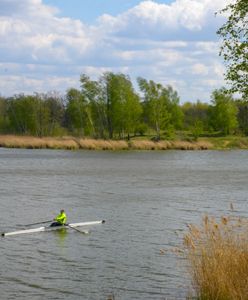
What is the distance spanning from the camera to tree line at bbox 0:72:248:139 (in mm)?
110125

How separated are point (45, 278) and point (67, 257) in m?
2.94

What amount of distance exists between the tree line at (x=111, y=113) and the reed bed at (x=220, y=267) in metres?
94.2

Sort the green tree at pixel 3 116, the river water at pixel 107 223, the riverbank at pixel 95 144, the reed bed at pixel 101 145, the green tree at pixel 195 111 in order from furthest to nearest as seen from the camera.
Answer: the green tree at pixel 195 111 → the green tree at pixel 3 116 → the riverbank at pixel 95 144 → the reed bed at pixel 101 145 → the river water at pixel 107 223

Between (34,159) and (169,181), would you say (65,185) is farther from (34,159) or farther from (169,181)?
(34,159)

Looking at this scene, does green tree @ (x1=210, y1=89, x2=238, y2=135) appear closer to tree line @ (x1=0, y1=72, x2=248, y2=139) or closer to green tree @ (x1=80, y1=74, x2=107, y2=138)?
tree line @ (x1=0, y1=72, x2=248, y2=139)

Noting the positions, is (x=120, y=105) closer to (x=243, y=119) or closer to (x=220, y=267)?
(x=243, y=119)

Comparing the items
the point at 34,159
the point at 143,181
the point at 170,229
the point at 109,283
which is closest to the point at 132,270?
the point at 109,283

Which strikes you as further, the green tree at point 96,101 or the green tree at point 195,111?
the green tree at point 195,111

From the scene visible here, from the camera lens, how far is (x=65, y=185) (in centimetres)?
4466

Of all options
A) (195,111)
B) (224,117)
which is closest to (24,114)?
(224,117)

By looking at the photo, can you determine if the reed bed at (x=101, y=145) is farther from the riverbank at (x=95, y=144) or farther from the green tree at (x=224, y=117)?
the green tree at (x=224, y=117)

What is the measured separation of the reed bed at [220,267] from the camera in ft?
42.2

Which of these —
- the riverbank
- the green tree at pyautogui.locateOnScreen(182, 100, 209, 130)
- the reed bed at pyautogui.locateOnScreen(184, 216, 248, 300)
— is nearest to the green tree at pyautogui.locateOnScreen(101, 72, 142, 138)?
the riverbank

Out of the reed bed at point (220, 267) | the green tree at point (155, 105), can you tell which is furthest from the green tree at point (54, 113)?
the reed bed at point (220, 267)
